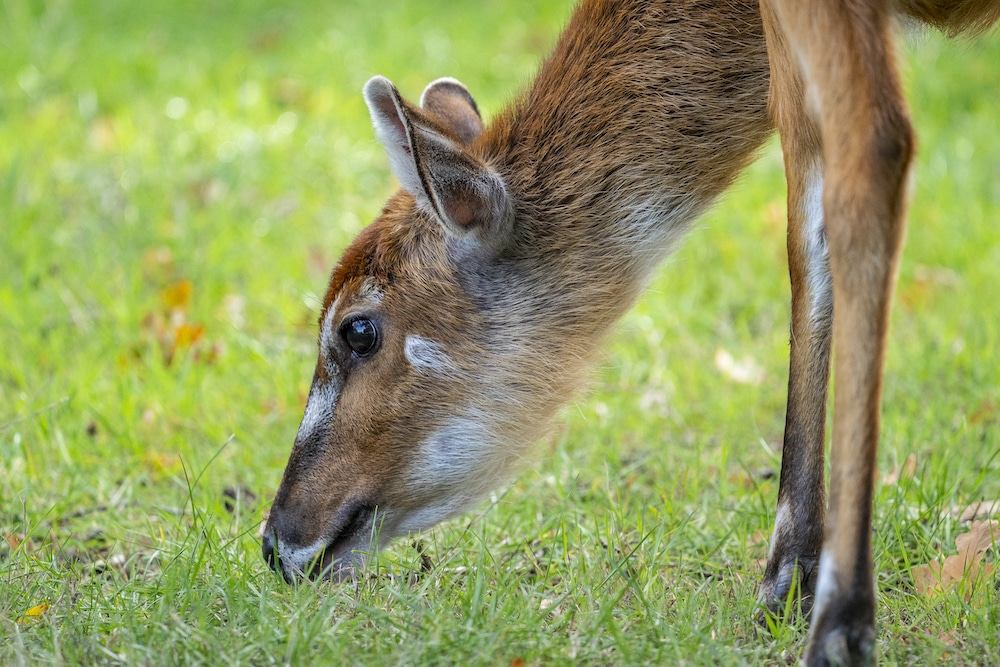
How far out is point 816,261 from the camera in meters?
3.49

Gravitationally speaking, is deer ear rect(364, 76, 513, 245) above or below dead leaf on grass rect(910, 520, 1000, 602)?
above

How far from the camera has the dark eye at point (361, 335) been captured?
3812 mm

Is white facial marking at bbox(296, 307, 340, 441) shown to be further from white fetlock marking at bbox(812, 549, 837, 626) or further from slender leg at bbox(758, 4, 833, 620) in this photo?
white fetlock marking at bbox(812, 549, 837, 626)

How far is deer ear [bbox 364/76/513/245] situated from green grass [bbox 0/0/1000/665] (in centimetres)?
66

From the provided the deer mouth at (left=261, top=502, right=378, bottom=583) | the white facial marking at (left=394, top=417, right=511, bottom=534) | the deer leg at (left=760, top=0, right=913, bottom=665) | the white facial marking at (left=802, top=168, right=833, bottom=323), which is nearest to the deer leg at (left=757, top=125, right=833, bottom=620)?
the white facial marking at (left=802, top=168, right=833, bottom=323)

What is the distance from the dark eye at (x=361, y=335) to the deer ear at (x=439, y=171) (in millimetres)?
388

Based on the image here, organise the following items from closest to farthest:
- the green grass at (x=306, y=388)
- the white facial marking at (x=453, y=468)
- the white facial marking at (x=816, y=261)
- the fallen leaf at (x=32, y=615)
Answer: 1. the green grass at (x=306, y=388)
2. the fallen leaf at (x=32, y=615)
3. the white facial marking at (x=816, y=261)
4. the white facial marking at (x=453, y=468)

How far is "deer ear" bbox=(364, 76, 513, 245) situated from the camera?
11.5 feet

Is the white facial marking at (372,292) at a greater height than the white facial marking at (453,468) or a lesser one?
greater

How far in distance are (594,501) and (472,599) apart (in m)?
1.25

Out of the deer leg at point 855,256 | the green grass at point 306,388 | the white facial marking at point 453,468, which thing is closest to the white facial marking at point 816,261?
the deer leg at point 855,256

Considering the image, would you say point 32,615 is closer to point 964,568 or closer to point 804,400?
point 804,400

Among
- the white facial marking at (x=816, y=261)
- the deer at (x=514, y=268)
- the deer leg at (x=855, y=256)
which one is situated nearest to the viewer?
the deer leg at (x=855, y=256)

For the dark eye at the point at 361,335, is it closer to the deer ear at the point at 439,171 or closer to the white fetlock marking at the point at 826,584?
the deer ear at the point at 439,171
